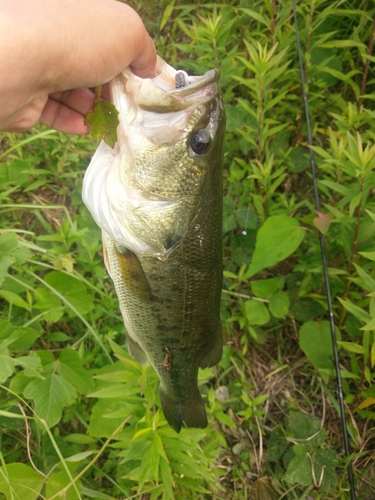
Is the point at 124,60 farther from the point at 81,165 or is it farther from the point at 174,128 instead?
the point at 81,165

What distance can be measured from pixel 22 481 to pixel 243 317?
1.64m

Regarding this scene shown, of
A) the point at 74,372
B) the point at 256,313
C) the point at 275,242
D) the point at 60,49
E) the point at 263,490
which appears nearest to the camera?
the point at 60,49

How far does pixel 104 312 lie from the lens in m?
2.68

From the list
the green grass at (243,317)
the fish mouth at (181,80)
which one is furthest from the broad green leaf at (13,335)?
the fish mouth at (181,80)

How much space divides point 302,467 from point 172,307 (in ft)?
4.90

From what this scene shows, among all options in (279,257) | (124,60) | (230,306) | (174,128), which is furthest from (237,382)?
(124,60)

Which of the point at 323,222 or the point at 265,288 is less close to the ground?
the point at 323,222

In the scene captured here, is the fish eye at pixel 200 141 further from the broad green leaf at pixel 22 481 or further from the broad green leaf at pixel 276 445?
the broad green leaf at pixel 276 445

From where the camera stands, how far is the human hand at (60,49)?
1.31 meters

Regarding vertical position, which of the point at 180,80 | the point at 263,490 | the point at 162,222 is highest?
the point at 180,80

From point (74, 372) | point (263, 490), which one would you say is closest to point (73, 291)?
point (74, 372)

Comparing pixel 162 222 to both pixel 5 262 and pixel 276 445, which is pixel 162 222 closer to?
pixel 5 262

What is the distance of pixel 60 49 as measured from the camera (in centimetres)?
138

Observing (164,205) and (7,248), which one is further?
(7,248)
